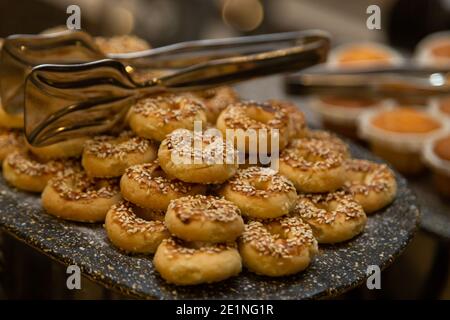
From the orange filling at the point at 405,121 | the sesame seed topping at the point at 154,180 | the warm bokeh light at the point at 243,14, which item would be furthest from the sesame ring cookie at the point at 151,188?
the warm bokeh light at the point at 243,14

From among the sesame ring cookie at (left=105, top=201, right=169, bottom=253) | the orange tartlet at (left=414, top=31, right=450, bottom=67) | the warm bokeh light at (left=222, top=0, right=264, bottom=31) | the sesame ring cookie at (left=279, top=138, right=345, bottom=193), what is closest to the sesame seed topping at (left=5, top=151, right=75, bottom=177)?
the sesame ring cookie at (left=105, top=201, right=169, bottom=253)

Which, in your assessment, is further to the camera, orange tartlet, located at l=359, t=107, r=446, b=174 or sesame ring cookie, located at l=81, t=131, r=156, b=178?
orange tartlet, located at l=359, t=107, r=446, b=174

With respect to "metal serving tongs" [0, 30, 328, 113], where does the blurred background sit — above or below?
below

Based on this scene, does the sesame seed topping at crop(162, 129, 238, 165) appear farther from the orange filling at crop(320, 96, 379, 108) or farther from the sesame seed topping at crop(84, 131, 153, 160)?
the orange filling at crop(320, 96, 379, 108)
